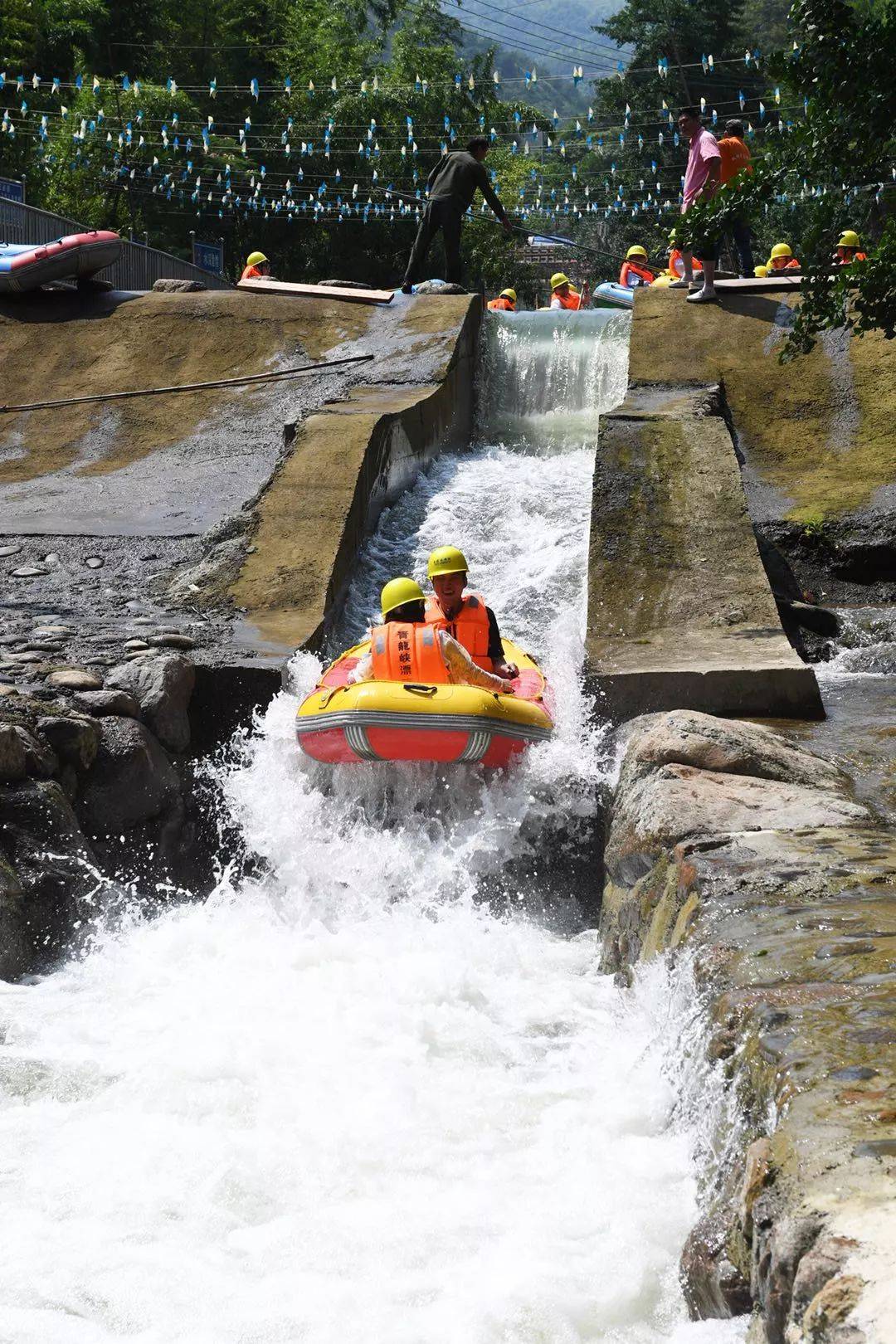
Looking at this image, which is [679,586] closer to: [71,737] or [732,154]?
[71,737]

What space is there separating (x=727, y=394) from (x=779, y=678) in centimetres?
604

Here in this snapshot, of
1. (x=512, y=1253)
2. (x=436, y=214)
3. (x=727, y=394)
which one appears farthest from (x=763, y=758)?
(x=436, y=214)

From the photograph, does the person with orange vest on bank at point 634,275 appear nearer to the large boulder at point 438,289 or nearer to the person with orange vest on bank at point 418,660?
the large boulder at point 438,289

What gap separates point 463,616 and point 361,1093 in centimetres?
357

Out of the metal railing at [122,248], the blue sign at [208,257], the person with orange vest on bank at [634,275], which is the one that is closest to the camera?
the person with orange vest on bank at [634,275]

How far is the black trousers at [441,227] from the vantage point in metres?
15.5

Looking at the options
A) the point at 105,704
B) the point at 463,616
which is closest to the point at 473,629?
the point at 463,616

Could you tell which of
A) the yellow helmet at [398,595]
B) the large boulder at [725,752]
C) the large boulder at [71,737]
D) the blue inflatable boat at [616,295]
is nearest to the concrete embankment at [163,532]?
the large boulder at [71,737]

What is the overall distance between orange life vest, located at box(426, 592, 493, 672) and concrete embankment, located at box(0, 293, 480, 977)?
41.4 inches

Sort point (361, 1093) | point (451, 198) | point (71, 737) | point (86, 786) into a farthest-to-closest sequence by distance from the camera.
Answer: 1. point (451, 198)
2. point (86, 786)
3. point (71, 737)
4. point (361, 1093)

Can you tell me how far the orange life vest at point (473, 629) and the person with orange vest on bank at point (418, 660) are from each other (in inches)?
8.9

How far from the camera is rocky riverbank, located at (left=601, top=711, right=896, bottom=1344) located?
2709mm

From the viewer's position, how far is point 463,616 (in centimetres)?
791

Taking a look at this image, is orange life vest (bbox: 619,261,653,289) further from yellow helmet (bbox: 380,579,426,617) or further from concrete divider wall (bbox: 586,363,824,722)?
yellow helmet (bbox: 380,579,426,617)
